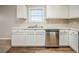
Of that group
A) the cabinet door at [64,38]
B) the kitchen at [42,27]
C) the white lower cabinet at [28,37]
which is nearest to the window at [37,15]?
the kitchen at [42,27]

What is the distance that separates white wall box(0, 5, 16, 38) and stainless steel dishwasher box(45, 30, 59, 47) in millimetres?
345

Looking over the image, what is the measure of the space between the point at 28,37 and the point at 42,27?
16 centimetres

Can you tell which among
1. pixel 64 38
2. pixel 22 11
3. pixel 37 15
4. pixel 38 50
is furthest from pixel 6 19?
pixel 64 38

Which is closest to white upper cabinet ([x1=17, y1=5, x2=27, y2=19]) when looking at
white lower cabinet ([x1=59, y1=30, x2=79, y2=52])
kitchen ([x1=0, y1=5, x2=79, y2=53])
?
kitchen ([x1=0, y1=5, x2=79, y2=53])

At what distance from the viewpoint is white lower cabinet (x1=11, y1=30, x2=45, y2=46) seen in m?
0.92

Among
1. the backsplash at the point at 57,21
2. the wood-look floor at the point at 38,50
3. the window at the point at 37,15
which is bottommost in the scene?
the wood-look floor at the point at 38,50

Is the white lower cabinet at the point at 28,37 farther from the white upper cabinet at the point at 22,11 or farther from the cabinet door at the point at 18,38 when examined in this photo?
the white upper cabinet at the point at 22,11

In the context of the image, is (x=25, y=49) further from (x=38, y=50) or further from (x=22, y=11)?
(x=22, y=11)

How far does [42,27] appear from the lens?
37.7 inches

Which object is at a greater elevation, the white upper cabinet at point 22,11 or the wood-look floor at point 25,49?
the white upper cabinet at point 22,11

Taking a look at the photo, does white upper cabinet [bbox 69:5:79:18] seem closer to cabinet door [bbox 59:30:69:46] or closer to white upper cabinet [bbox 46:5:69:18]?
white upper cabinet [bbox 46:5:69:18]

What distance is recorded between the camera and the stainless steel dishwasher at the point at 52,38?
37.5 inches
